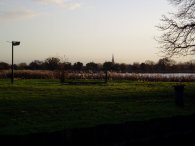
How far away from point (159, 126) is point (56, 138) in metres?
3.02

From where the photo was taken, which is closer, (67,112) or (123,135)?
(123,135)

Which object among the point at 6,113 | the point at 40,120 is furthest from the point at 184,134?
the point at 6,113

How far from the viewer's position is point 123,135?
30.3 ft

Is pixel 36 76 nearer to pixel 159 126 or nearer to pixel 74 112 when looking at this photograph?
pixel 74 112

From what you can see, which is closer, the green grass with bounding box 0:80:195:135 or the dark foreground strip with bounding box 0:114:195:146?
the dark foreground strip with bounding box 0:114:195:146

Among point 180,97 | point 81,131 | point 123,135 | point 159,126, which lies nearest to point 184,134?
point 159,126

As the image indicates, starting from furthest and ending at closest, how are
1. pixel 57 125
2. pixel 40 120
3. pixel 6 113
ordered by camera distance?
pixel 6 113 → pixel 40 120 → pixel 57 125

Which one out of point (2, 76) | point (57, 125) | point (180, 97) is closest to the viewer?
point (57, 125)

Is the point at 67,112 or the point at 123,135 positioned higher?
the point at 123,135

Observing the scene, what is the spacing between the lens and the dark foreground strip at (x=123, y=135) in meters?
7.76

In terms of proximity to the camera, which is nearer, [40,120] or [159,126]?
[159,126]

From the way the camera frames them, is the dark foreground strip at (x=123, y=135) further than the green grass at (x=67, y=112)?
No

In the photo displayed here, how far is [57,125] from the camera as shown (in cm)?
1296

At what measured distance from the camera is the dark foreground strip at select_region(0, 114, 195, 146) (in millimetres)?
7762
